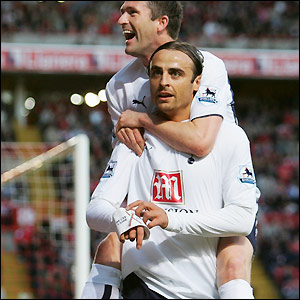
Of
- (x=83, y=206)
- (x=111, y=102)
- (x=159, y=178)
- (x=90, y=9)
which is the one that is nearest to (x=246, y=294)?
(x=159, y=178)

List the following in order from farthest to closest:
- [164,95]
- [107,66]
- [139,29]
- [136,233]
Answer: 1. [107,66]
2. [139,29]
3. [164,95]
4. [136,233]

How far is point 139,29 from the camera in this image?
128 inches

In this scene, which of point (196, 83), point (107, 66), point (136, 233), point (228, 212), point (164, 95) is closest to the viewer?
point (136, 233)

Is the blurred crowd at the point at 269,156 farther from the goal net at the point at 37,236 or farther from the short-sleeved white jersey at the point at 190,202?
the short-sleeved white jersey at the point at 190,202

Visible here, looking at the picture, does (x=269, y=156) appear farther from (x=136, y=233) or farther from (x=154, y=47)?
(x=136, y=233)

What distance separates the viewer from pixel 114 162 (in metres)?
3.09

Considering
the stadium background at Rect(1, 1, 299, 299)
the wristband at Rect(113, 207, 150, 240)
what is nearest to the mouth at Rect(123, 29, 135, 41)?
the wristband at Rect(113, 207, 150, 240)

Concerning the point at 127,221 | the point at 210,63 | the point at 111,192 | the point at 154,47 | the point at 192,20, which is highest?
the point at 192,20

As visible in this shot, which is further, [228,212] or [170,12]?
[170,12]

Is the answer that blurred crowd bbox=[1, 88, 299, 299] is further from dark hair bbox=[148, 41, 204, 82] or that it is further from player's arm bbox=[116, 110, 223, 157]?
dark hair bbox=[148, 41, 204, 82]

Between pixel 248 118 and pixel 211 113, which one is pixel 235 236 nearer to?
pixel 211 113

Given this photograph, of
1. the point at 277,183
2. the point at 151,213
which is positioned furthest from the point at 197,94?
the point at 277,183

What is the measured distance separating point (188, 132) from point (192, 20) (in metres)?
18.4

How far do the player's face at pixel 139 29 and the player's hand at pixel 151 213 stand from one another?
85cm
